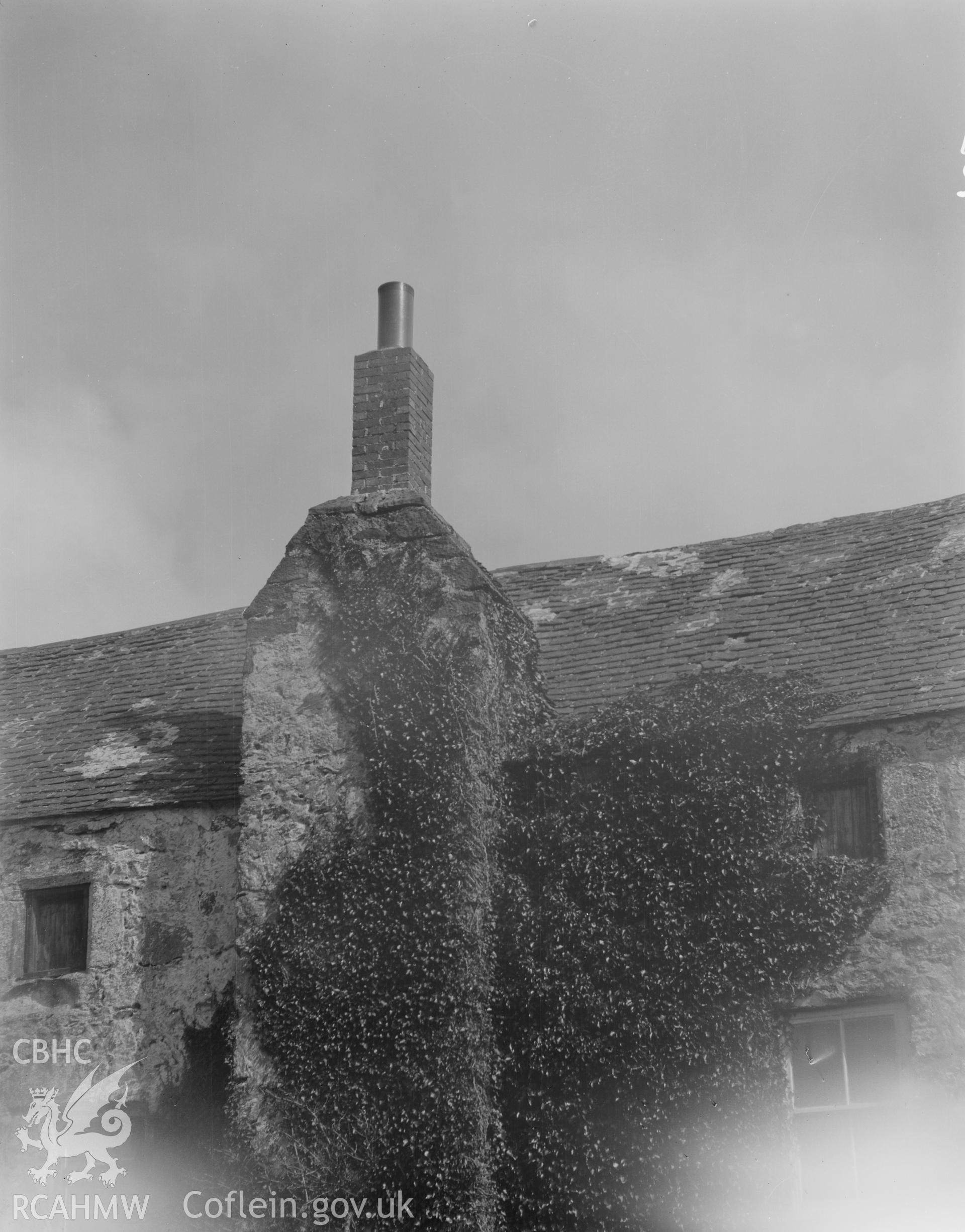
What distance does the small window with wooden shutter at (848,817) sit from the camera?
1102 cm

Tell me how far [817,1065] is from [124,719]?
769cm

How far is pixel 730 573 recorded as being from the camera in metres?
14.3

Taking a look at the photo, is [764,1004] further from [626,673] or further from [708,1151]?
[626,673]

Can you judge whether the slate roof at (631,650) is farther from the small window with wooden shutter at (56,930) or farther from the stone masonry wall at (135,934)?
the small window with wooden shutter at (56,930)

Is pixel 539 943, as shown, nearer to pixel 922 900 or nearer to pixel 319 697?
pixel 319 697

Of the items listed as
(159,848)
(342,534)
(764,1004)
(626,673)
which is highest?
(342,534)

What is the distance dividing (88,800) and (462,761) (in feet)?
13.0

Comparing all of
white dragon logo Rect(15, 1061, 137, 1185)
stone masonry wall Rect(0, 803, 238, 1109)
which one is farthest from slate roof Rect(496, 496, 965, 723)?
white dragon logo Rect(15, 1061, 137, 1185)

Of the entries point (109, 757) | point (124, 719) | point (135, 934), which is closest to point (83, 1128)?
point (135, 934)

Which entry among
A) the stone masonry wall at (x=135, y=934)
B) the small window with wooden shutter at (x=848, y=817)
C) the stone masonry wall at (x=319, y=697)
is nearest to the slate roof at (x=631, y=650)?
the stone masonry wall at (x=135, y=934)

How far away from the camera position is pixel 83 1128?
12156 millimetres

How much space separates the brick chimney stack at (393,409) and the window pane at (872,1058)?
6.02 meters

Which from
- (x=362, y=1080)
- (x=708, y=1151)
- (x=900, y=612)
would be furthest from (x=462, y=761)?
(x=900, y=612)

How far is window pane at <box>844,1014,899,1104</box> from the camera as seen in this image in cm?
1025
